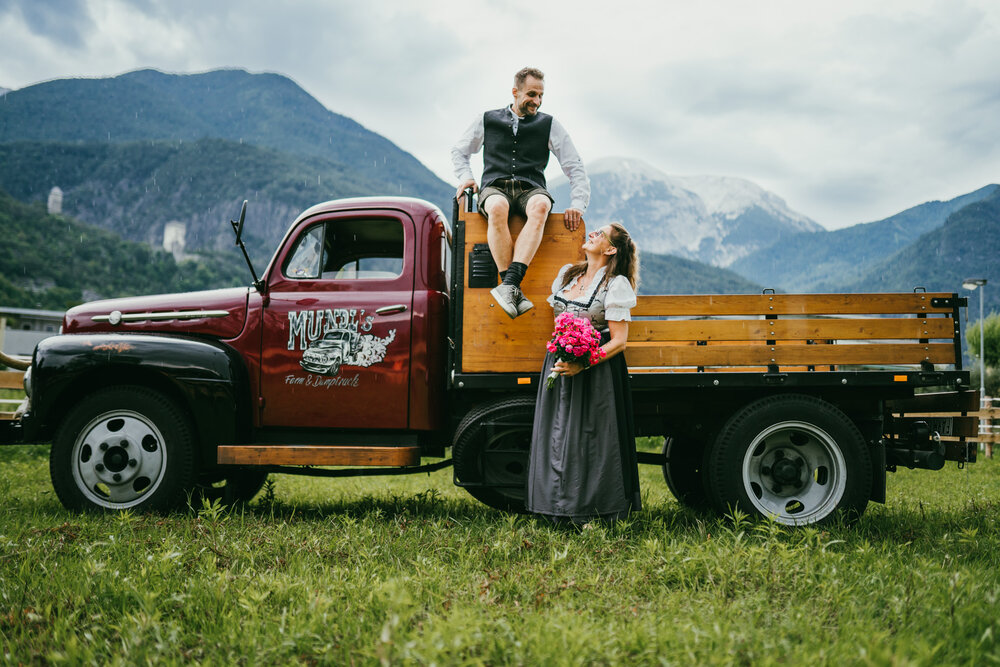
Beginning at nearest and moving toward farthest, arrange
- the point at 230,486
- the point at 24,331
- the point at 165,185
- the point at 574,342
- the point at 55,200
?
the point at 574,342
the point at 230,486
the point at 24,331
the point at 55,200
the point at 165,185

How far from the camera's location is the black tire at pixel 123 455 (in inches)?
169

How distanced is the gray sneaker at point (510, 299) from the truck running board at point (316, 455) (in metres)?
1.15

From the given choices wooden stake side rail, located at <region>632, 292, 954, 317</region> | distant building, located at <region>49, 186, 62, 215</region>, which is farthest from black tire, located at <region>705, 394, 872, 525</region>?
distant building, located at <region>49, 186, 62, 215</region>

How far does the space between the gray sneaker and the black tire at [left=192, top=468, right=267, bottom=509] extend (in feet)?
7.34

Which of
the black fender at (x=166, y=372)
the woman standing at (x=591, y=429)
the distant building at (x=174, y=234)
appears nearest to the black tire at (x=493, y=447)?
the woman standing at (x=591, y=429)

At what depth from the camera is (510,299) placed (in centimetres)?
400

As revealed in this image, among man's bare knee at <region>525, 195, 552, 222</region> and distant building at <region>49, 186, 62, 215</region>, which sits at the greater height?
distant building at <region>49, 186, 62, 215</region>

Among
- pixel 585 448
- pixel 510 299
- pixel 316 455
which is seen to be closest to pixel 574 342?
pixel 510 299

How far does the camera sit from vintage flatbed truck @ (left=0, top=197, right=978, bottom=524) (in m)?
4.01

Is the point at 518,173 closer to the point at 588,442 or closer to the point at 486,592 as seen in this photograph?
the point at 588,442

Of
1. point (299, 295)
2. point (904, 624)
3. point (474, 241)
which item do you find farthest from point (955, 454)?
point (299, 295)

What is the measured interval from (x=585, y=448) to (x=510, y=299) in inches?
40.4

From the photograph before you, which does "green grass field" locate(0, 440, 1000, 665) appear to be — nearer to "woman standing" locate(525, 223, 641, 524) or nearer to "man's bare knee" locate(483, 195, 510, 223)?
"woman standing" locate(525, 223, 641, 524)

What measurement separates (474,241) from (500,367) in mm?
852
